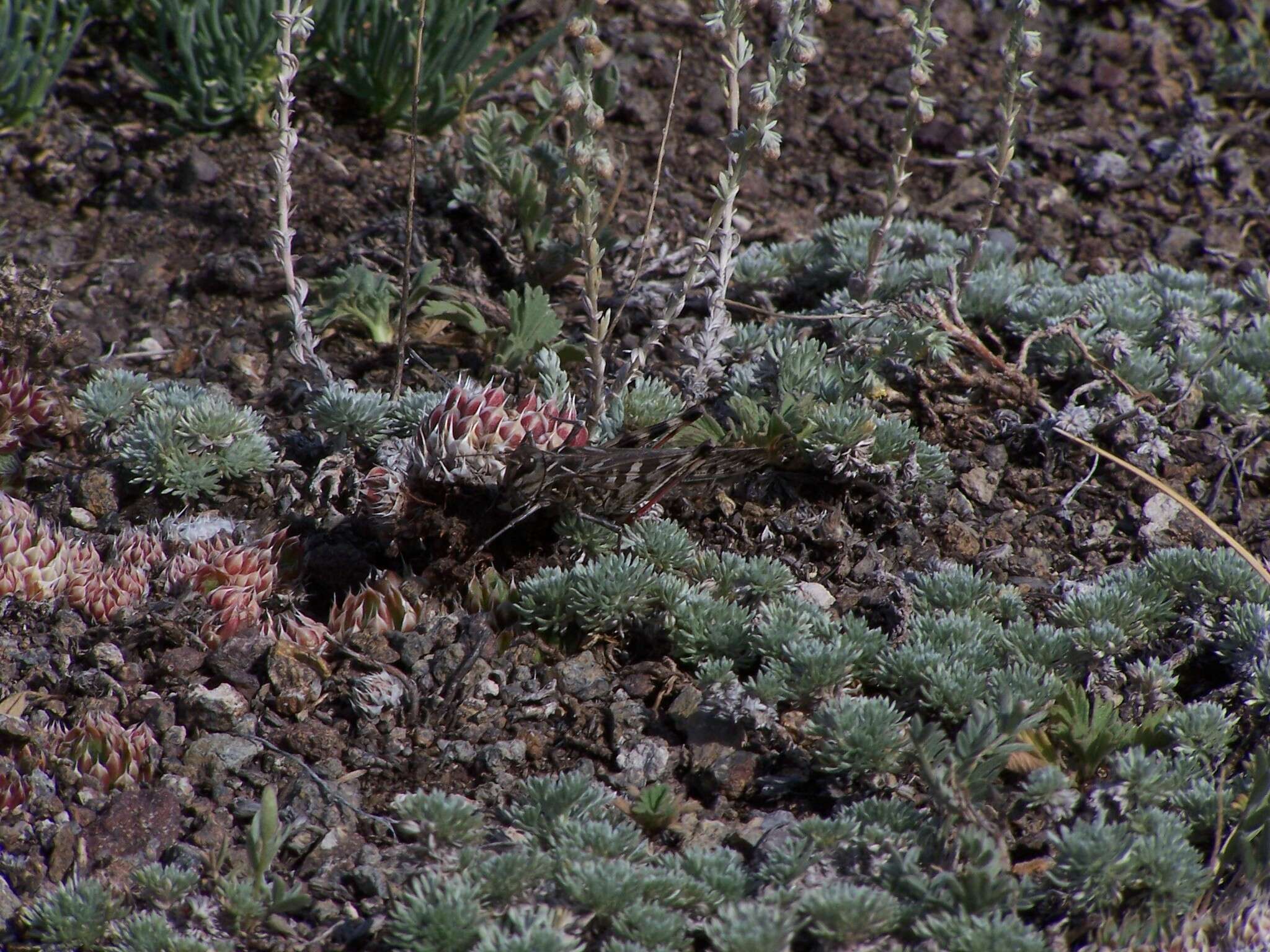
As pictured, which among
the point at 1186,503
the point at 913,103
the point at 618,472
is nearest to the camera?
the point at 618,472

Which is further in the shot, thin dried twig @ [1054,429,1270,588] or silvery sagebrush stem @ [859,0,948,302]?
silvery sagebrush stem @ [859,0,948,302]

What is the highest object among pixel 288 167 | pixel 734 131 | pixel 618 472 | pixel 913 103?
pixel 913 103

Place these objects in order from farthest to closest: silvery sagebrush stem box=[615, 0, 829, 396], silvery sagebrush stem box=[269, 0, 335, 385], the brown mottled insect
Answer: silvery sagebrush stem box=[269, 0, 335, 385] < silvery sagebrush stem box=[615, 0, 829, 396] < the brown mottled insect

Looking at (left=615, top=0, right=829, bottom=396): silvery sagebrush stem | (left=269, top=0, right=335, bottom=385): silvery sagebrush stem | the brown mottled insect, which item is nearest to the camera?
the brown mottled insect

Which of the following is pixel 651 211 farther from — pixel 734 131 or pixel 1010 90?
pixel 1010 90

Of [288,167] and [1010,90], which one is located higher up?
[1010,90]


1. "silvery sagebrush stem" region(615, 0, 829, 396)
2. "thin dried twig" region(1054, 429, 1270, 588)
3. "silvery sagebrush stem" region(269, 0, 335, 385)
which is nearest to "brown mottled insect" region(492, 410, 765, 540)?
"silvery sagebrush stem" region(615, 0, 829, 396)

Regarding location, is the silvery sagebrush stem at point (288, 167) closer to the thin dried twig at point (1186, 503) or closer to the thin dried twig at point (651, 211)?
Answer: the thin dried twig at point (651, 211)

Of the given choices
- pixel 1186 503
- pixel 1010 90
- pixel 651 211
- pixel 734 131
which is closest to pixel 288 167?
pixel 651 211

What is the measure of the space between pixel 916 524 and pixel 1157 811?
130cm

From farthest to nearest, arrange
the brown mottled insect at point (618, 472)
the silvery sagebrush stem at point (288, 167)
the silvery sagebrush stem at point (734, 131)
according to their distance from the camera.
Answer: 1. the silvery sagebrush stem at point (288, 167)
2. the silvery sagebrush stem at point (734, 131)
3. the brown mottled insect at point (618, 472)

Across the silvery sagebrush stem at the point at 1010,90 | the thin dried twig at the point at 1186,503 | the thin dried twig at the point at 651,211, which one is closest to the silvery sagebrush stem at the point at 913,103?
the silvery sagebrush stem at the point at 1010,90

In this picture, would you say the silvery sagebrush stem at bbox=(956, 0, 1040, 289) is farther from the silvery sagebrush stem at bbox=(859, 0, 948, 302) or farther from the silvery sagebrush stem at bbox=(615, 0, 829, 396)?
the silvery sagebrush stem at bbox=(615, 0, 829, 396)

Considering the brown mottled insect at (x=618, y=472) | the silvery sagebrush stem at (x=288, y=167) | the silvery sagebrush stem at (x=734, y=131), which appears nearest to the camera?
the brown mottled insect at (x=618, y=472)
